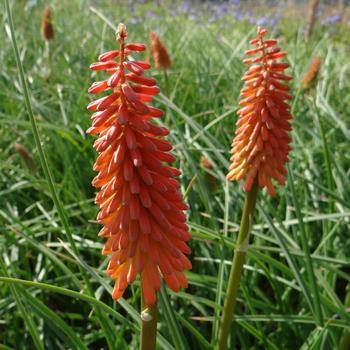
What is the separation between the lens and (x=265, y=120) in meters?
1.93

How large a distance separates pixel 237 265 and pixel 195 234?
0.88 ft

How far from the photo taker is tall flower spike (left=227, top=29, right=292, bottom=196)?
1952mm

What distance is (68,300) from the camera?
296 centimetres

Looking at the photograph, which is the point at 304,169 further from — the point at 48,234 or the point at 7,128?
the point at 7,128

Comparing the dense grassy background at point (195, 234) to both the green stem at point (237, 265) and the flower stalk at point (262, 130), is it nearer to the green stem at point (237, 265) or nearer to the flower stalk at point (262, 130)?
the green stem at point (237, 265)

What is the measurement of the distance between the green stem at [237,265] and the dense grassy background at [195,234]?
17 cm

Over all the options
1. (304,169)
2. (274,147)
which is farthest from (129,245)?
(304,169)

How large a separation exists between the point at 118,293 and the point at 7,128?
9.31 feet

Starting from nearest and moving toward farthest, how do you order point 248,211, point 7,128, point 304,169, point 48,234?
point 248,211 → point 48,234 → point 304,169 → point 7,128

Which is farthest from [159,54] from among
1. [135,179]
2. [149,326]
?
[149,326]

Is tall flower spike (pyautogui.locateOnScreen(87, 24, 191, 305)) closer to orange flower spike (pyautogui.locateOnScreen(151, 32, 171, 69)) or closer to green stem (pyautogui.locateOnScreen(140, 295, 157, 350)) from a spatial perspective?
green stem (pyautogui.locateOnScreen(140, 295, 157, 350))

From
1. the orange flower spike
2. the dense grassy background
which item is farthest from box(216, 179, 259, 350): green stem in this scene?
the orange flower spike

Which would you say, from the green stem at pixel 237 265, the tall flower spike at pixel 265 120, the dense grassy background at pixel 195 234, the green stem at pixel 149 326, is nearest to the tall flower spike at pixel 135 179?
the green stem at pixel 149 326

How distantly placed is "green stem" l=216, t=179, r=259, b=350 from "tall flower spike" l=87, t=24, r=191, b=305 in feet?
1.58
